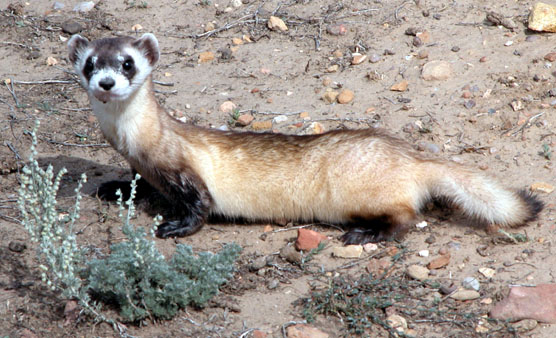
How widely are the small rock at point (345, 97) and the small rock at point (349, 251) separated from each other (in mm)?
2186

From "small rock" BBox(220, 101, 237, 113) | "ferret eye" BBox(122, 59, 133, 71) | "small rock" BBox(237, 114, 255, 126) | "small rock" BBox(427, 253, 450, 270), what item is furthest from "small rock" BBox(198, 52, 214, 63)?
"small rock" BBox(427, 253, 450, 270)

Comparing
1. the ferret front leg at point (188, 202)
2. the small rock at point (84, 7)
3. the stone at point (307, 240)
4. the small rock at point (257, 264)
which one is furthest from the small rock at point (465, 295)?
the small rock at point (84, 7)

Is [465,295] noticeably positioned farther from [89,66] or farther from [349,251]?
[89,66]

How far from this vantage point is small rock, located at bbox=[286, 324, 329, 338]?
3752mm

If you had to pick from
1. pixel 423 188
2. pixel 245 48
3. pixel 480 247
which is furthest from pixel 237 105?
pixel 480 247

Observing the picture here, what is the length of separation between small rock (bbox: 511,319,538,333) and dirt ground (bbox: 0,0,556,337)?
31 millimetres

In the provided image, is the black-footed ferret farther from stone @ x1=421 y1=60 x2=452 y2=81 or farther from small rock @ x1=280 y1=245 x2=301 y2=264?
stone @ x1=421 y1=60 x2=452 y2=81

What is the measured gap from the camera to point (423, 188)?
473 cm

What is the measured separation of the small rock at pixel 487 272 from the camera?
4191 millimetres

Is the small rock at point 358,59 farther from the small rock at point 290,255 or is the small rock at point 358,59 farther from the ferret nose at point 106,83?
the ferret nose at point 106,83

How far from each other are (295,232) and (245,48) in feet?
10.2

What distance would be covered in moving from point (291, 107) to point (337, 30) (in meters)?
1.34

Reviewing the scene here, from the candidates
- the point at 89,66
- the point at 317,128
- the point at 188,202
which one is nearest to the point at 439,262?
the point at 188,202

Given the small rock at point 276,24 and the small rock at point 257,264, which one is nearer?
the small rock at point 257,264
